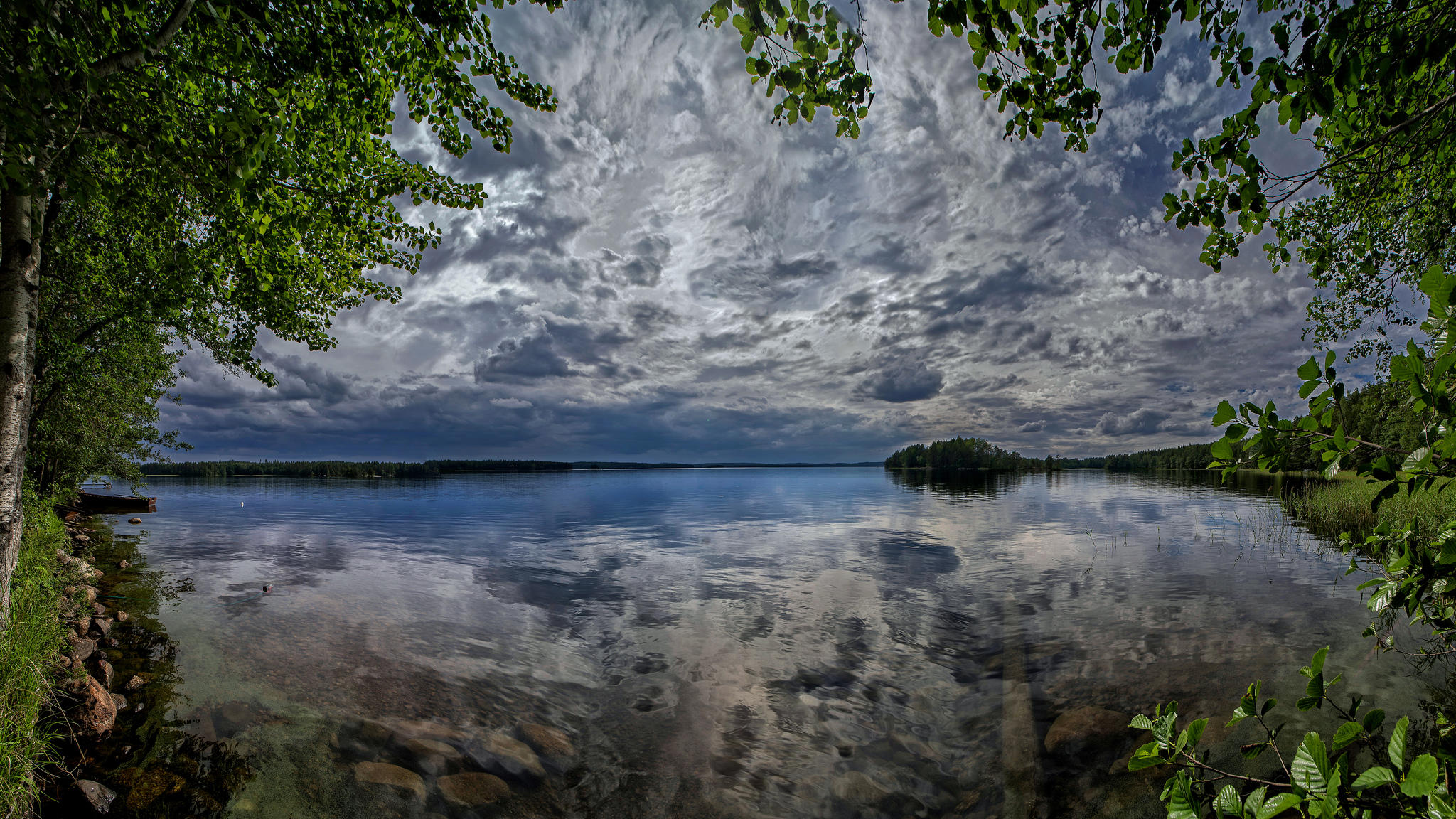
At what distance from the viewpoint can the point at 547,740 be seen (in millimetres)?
8992

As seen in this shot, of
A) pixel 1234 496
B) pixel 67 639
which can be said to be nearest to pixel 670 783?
pixel 67 639

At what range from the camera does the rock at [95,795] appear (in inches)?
251

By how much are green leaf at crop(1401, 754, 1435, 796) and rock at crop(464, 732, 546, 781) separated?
916 cm

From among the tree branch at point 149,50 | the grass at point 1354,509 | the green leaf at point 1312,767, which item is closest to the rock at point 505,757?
the green leaf at point 1312,767

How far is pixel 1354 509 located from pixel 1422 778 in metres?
40.6

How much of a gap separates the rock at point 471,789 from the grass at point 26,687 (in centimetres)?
432

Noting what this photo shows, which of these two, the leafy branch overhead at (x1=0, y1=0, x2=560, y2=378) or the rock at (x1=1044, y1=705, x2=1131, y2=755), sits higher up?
the leafy branch overhead at (x1=0, y1=0, x2=560, y2=378)

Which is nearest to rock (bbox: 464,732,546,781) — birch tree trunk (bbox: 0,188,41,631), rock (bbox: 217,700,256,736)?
rock (bbox: 217,700,256,736)

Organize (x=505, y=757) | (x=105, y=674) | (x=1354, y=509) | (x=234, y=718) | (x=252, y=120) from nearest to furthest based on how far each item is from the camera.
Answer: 1. (x=252, y=120)
2. (x=505, y=757)
3. (x=234, y=718)
4. (x=105, y=674)
5. (x=1354, y=509)

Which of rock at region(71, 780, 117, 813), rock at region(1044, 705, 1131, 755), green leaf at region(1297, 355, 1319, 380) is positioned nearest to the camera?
green leaf at region(1297, 355, 1319, 380)

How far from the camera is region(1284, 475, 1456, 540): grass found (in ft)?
59.0

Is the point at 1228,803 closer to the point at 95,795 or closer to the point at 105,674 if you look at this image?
the point at 95,795

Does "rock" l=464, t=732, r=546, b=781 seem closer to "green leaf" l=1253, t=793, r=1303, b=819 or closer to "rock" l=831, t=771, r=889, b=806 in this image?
"rock" l=831, t=771, r=889, b=806

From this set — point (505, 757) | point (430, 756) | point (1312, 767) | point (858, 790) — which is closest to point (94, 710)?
point (430, 756)
